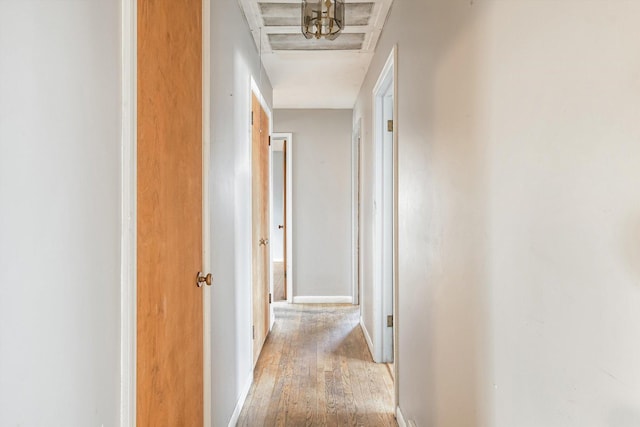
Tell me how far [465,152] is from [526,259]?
1.54ft

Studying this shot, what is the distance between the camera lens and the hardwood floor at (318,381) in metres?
2.49

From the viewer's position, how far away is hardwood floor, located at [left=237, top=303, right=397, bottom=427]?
2486 millimetres

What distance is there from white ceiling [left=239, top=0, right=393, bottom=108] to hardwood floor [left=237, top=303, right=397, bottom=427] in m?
2.43

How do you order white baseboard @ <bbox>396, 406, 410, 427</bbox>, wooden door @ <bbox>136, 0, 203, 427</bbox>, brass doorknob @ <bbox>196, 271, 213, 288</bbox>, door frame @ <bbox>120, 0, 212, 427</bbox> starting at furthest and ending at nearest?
white baseboard @ <bbox>396, 406, 410, 427</bbox>, brass doorknob @ <bbox>196, 271, 213, 288</bbox>, wooden door @ <bbox>136, 0, 203, 427</bbox>, door frame @ <bbox>120, 0, 212, 427</bbox>

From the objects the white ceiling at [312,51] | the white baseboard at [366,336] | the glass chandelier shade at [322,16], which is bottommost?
the white baseboard at [366,336]

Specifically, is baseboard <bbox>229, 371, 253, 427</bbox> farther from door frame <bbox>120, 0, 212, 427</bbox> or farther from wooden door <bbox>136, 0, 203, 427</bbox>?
door frame <bbox>120, 0, 212, 427</bbox>

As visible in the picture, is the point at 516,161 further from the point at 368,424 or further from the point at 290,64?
the point at 290,64

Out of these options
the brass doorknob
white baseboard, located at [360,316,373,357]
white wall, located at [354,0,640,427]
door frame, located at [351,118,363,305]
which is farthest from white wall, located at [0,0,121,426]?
door frame, located at [351,118,363,305]

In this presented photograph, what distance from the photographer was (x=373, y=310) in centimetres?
348

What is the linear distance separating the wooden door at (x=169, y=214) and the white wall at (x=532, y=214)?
0.90 metres

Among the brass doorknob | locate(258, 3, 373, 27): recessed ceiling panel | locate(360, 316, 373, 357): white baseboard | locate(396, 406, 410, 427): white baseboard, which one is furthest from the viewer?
locate(360, 316, 373, 357): white baseboard

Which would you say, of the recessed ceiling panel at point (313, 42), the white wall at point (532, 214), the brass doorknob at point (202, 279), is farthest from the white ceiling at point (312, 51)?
the brass doorknob at point (202, 279)

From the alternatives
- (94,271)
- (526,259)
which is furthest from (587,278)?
(94,271)

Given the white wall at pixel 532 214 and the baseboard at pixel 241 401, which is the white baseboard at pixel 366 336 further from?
the white wall at pixel 532 214
